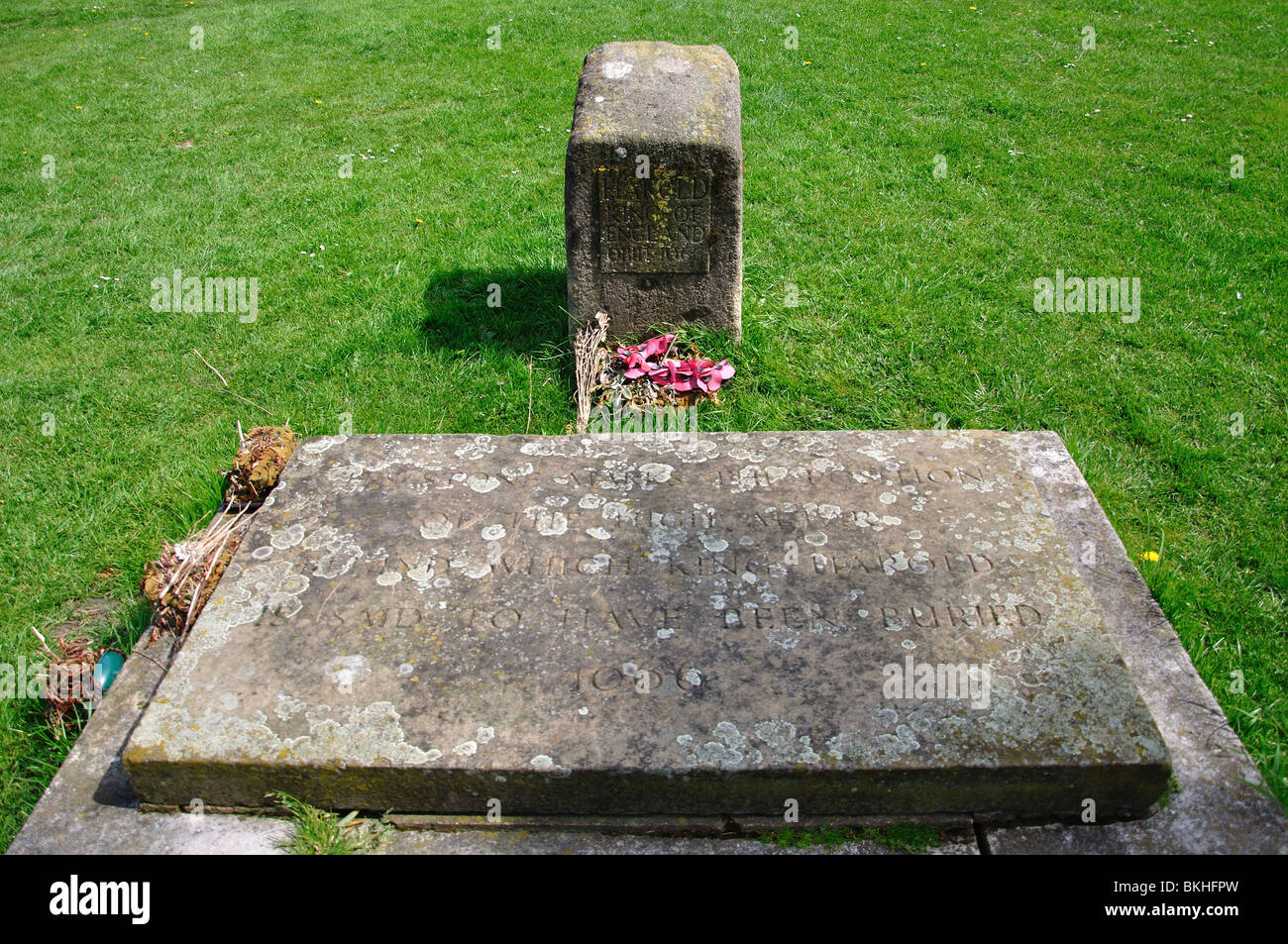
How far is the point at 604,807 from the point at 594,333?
8.61 ft

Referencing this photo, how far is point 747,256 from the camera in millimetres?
5535

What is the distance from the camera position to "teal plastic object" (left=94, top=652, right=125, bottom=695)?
2881mm

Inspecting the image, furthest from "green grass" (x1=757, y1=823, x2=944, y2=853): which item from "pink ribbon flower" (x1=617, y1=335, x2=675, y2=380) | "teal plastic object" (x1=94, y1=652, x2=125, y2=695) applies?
"pink ribbon flower" (x1=617, y1=335, x2=675, y2=380)

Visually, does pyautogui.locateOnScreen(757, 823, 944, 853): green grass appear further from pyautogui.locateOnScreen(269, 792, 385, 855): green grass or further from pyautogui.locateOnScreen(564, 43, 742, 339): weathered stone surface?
pyautogui.locateOnScreen(564, 43, 742, 339): weathered stone surface

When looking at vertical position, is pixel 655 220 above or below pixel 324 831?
above

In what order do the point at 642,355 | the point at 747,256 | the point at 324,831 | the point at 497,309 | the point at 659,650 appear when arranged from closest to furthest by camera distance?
the point at 324,831, the point at 659,650, the point at 642,355, the point at 497,309, the point at 747,256

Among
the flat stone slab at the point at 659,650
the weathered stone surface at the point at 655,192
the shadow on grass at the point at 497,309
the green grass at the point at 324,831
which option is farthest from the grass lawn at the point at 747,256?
the green grass at the point at 324,831

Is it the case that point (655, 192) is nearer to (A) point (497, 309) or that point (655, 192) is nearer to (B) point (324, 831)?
(A) point (497, 309)

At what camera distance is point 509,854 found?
2232 mm

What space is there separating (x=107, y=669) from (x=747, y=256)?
401 centimetres

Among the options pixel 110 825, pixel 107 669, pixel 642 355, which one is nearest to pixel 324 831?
pixel 110 825

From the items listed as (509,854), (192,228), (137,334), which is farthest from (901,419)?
(192,228)

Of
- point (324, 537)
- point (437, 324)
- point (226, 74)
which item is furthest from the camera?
point (226, 74)
